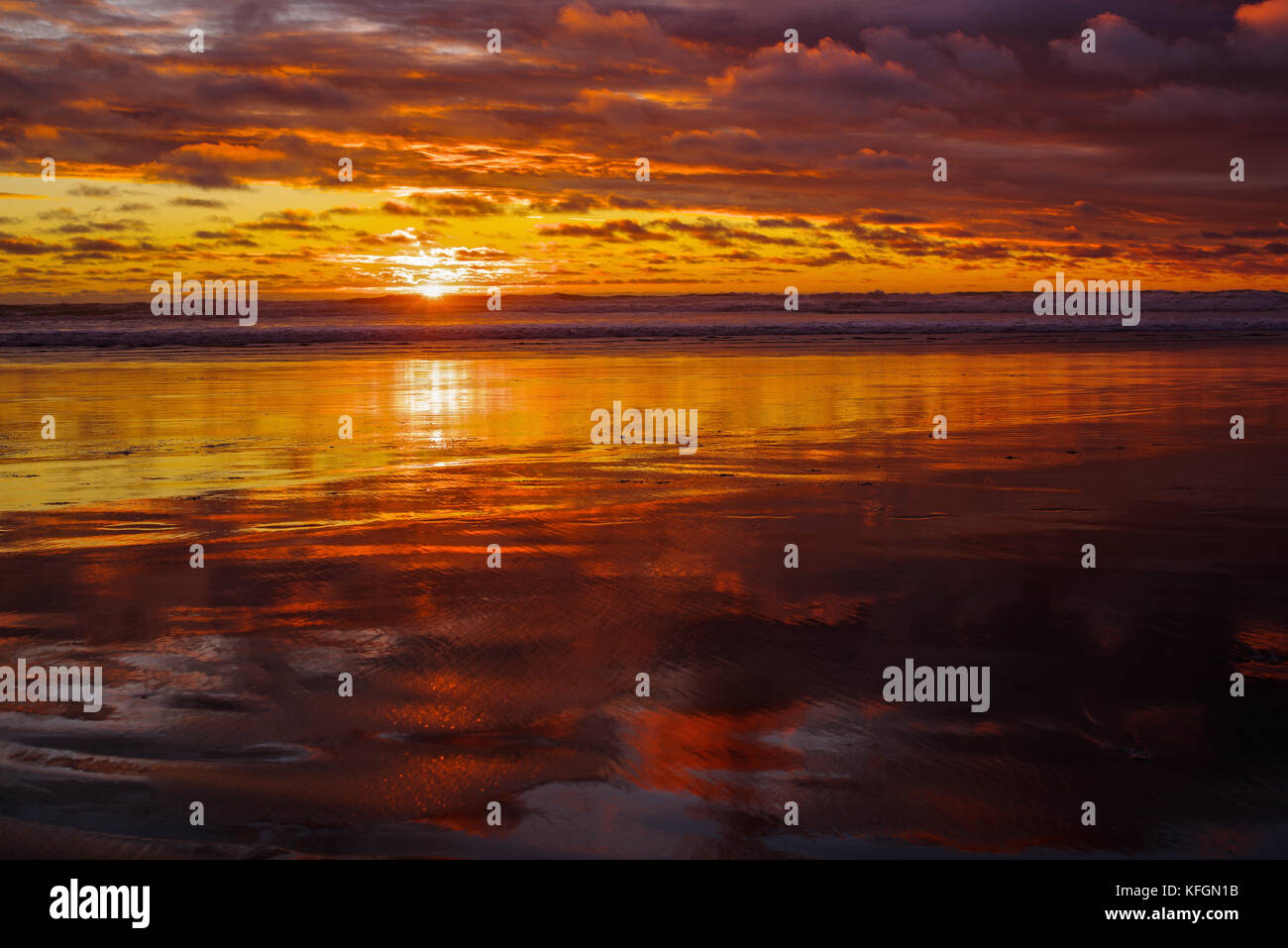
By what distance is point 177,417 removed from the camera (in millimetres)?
15203

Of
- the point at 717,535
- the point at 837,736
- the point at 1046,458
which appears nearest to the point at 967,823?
the point at 837,736

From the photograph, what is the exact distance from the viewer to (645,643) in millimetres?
5496

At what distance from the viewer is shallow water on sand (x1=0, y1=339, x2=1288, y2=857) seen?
379 cm

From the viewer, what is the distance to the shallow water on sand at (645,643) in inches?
149

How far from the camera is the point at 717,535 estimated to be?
7.87 metres

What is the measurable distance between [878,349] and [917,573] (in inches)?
1045

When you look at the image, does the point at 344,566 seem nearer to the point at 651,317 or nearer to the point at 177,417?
the point at 177,417

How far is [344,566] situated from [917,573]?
3.73m

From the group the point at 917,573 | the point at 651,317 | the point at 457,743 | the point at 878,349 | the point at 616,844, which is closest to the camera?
the point at 616,844

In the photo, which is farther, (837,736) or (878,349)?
(878,349)
